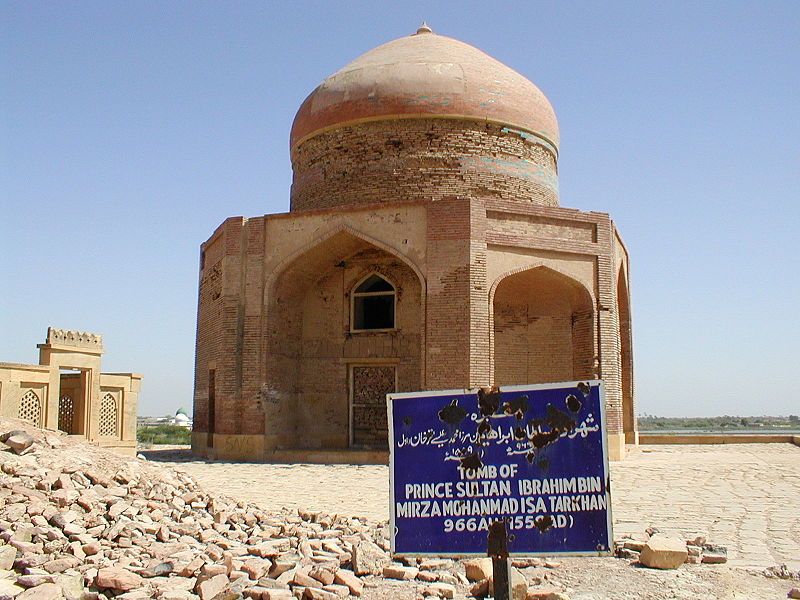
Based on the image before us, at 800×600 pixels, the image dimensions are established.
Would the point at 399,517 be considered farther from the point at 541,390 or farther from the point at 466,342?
the point at 466,342

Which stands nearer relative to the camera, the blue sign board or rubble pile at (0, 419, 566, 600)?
the blue sign board

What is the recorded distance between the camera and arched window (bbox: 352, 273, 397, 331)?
15.0 metres

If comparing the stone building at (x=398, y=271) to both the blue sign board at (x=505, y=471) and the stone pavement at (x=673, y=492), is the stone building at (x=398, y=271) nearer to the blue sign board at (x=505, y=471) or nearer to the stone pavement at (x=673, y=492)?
the stone pavement at (x=673, y=492)

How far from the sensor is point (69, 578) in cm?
479

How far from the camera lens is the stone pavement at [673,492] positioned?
643 cm

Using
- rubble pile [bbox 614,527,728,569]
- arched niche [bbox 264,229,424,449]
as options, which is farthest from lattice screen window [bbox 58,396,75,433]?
rubble pile [bbox 614,527,728,569]

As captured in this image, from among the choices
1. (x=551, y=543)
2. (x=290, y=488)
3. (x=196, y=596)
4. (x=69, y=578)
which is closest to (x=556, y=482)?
(x=551, y=543)

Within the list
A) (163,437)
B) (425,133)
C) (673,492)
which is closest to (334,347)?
(425,133)

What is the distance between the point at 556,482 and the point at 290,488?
269 inches

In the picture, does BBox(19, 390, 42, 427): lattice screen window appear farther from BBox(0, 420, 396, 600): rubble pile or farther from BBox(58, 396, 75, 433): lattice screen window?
BBox(0, 420, 396, 600): rubble pile

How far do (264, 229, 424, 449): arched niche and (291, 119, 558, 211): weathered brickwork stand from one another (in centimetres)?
129

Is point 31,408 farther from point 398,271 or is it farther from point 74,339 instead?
point 398,271

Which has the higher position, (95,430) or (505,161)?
(505,161)

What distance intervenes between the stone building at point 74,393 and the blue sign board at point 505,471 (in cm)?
844
